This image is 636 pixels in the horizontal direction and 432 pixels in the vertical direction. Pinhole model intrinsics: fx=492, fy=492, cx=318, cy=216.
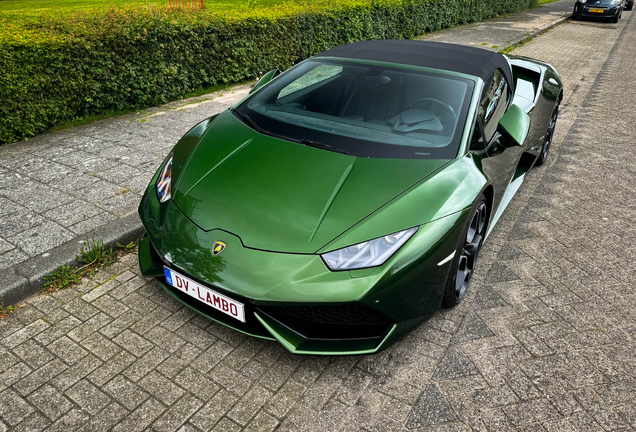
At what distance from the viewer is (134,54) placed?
20.5ft

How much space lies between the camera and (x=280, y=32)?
28.1 ft

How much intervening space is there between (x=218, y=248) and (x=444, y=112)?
1.74 meters

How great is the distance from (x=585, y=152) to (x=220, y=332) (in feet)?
16.8

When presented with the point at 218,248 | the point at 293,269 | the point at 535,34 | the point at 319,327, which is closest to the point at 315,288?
the point at 293,269

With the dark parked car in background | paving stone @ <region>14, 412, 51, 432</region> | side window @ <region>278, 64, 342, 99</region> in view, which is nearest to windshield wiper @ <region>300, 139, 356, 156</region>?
side window @ <region>278, 64, 342, 99</region>

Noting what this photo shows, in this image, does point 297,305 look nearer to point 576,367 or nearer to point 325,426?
point 325,426

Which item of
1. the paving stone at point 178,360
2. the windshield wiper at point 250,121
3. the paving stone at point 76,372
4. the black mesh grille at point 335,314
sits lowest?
the paving stone at point 178,360

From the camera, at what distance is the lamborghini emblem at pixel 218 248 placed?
8.05 feet

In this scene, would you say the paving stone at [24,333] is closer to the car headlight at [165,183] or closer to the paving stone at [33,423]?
the paving stone at [33,423]

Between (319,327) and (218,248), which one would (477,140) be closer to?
(319,327)

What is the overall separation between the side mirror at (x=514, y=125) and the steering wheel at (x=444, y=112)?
424 mm

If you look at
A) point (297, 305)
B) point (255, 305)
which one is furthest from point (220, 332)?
point (297, 305)

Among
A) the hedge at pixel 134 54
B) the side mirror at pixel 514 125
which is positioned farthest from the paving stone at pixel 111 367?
the hedge at pixel 134 54

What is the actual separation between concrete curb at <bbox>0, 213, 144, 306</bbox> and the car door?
2.51 meters
